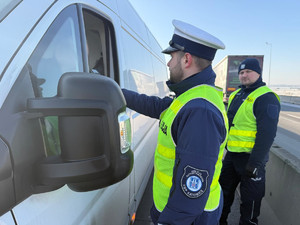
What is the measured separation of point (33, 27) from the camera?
874 millimetres

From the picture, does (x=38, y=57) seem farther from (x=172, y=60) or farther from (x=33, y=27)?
(x=172, y=60)

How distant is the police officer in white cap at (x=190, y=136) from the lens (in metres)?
1.19

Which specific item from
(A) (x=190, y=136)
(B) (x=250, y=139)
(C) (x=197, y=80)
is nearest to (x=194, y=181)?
(A) (x=190, y=136)

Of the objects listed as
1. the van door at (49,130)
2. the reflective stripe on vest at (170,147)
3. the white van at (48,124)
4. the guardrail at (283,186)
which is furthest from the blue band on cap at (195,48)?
the guardrail at (283,186)

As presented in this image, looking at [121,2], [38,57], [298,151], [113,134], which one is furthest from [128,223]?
[298,151]

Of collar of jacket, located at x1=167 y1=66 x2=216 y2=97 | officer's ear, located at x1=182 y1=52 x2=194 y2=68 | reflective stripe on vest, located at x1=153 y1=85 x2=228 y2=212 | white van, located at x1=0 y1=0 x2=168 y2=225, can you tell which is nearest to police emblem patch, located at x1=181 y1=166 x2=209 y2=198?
reflective stripe on vest, located at x1=153 y1=85 x2=228 y2=212

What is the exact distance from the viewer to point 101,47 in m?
1.95

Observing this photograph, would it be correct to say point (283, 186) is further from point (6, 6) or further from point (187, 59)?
point (6, 6)

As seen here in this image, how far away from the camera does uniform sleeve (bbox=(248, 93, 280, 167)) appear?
250 cm

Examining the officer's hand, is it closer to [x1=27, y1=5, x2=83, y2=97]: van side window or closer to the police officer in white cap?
the police officer in white cap

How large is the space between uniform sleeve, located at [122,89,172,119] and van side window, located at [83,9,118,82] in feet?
0.74

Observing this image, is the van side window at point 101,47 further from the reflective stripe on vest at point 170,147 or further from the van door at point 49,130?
the reflective stripe on vest at point 170,147

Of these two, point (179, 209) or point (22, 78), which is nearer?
point (22, 78)

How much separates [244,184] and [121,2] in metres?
2.49
